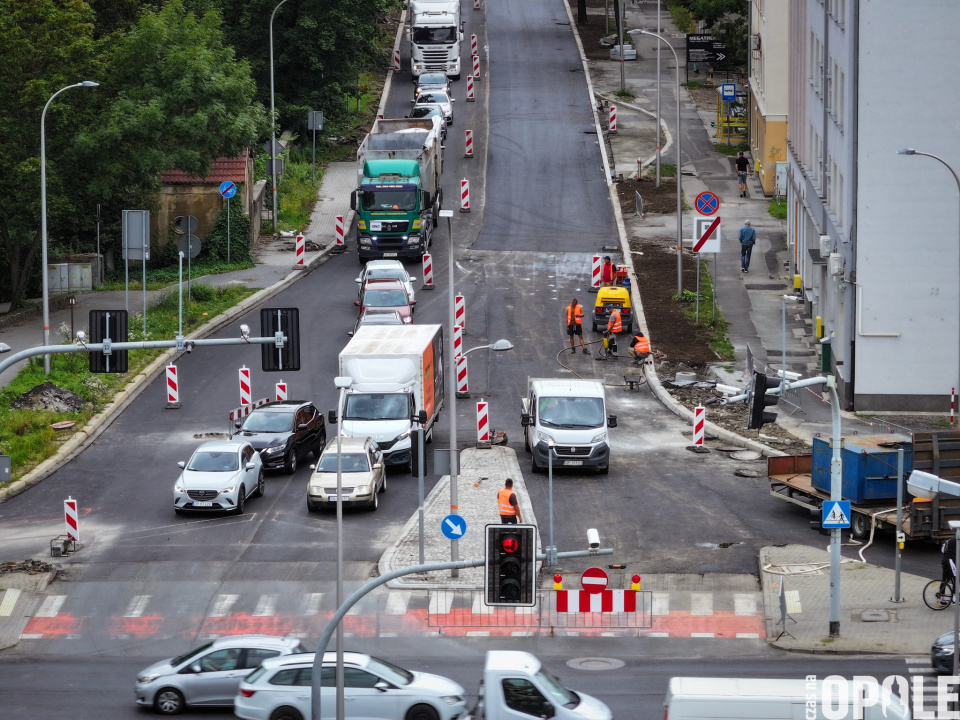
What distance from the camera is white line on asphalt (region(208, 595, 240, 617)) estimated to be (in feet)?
90.6

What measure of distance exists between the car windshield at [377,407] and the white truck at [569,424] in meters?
3.01

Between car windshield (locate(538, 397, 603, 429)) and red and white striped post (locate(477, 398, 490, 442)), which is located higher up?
car windshield (locate(538, 397, 603, 429))

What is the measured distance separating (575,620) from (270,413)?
12161mm

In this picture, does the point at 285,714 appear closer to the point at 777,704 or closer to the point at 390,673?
the point at 390,673

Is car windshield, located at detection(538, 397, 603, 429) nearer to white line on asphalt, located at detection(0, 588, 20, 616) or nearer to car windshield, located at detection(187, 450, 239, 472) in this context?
car windshield, located at detection(187, 450, 239, 472)

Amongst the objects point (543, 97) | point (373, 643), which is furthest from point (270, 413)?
point (543, 97)

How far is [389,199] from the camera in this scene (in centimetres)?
5456

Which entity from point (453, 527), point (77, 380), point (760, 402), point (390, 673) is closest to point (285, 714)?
point (390, 673)

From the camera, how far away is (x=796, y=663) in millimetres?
24688

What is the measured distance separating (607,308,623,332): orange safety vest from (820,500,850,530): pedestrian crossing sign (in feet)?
64.8

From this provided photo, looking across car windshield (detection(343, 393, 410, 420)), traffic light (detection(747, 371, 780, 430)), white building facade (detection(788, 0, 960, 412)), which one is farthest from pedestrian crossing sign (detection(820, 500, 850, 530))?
white building facade (detection(788, 0, 960, 412))

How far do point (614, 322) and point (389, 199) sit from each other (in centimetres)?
1248

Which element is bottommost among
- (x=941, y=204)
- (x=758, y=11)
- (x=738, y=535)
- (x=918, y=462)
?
(x=738, y=535)

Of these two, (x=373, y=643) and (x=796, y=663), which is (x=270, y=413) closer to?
(x=373, y=643)
